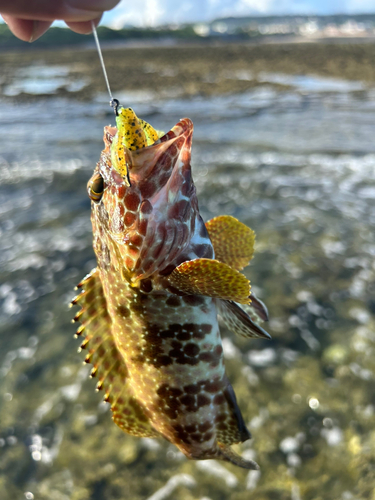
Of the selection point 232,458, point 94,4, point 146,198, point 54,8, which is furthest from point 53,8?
point 232,458

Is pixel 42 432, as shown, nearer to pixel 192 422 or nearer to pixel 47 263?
pixel 192 422

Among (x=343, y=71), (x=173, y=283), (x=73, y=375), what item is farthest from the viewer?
(x=343, y=71)

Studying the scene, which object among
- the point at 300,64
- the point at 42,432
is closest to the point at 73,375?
the point at 42,432

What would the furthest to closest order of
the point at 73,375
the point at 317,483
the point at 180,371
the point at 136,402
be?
the point at 73,375, the point at 317,483, the point at 136,402, the point at 180,371

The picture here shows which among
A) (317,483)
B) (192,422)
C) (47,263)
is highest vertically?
(192,422)

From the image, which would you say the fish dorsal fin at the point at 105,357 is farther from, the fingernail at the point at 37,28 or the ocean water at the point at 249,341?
the ocean water at the point at 249,341

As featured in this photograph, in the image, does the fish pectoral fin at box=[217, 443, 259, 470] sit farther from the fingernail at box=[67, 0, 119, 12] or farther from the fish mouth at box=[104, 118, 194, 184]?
the fingernail at box=[67, 0, 119, 12]
